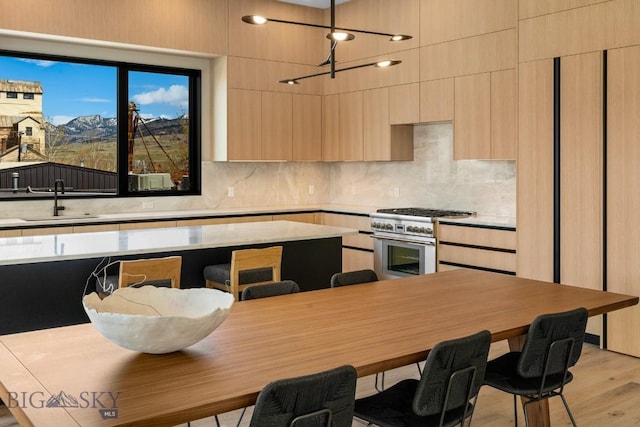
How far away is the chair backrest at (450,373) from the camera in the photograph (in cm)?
220

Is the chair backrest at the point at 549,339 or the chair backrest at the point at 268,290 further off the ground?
the chair backrest at the point at 268,290

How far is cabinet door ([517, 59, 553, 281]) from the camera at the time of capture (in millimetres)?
5000

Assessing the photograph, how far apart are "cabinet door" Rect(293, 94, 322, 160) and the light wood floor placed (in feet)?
12.4

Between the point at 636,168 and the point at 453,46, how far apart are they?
7.52 feet

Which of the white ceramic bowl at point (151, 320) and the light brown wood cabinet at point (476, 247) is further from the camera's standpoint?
the light brown wood cabinet at point (476, 247)

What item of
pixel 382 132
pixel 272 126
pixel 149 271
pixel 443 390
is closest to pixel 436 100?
pixel 382 132

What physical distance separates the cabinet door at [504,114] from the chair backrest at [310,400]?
4.08m

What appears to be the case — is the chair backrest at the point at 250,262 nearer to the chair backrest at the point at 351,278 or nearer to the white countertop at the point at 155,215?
the chair backrest at the point at 351,278

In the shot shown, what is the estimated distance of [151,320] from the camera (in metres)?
2.04

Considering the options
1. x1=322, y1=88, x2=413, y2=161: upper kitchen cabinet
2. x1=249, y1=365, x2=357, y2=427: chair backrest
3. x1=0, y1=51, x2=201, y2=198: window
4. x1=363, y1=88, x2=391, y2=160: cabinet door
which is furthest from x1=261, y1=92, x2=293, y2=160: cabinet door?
x1=249, y1=365, x2=357, y2=427: chair backrest

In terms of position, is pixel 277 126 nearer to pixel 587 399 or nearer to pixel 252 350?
pixel 587 399

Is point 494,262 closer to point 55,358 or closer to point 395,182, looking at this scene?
point 395,182

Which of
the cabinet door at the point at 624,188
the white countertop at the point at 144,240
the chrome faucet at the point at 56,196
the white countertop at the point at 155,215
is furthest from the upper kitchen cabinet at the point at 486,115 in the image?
the chrome faucet at the point at 56,196

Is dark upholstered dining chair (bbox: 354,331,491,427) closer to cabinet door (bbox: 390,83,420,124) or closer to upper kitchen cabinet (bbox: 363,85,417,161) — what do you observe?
cabinet door (bbox: 390,83,420,124)
